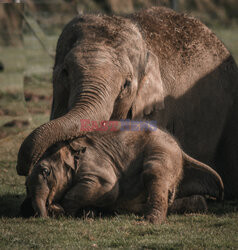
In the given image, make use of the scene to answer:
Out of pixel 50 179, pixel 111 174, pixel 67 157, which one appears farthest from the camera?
pixel 111 174

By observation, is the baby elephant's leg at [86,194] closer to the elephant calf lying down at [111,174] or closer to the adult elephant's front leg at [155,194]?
the elephant calf lying down at [111,174]

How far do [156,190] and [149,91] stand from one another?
2121mm

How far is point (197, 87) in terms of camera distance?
10078 millimetres

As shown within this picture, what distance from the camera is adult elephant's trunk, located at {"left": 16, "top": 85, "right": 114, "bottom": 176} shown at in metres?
6.89

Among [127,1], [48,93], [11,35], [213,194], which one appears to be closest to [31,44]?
[11,35]

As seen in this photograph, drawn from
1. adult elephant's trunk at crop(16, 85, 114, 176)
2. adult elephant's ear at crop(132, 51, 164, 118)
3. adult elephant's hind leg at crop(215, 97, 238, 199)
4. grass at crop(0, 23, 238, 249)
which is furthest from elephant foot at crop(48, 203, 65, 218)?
adult elephant's hind leg at crop(215, 97, 238, 199)

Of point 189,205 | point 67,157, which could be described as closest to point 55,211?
point 67,157

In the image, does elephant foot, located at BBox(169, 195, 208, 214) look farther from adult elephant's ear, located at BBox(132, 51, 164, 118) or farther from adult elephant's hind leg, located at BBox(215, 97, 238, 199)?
adult elephant's hind leg, located at BBox(215, 97, 238, 199)

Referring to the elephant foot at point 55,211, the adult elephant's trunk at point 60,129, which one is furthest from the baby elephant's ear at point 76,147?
the elephant foot at point 55,211

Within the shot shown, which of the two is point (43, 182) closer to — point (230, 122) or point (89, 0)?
point (230, 122)

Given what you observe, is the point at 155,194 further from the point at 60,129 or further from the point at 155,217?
the point at 60,129

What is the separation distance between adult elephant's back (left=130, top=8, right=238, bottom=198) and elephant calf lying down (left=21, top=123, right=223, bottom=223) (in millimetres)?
1743

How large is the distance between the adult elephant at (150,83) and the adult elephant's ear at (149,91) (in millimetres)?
14

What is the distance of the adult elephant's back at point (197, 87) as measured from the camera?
9789 millimetres
